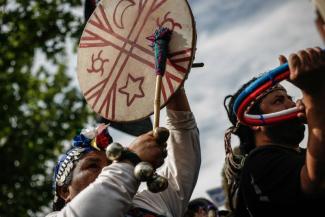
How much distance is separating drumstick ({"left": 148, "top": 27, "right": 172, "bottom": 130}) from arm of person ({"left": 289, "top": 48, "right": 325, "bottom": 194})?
59 cm

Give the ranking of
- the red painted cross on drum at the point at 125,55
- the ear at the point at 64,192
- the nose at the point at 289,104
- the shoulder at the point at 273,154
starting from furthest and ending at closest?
the ear at the point at 64,192 < the nose at the point at 289,104 < the red painted cross on drum at the point at 125,55 < the shoulder at the point at 273,154

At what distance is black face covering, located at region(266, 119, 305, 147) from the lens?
6.61 feet

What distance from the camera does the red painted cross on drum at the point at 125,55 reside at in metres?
2.00

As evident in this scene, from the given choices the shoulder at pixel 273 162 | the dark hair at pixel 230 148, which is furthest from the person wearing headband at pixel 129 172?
the shoulder at pixel 273 162

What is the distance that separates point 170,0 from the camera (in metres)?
2.08

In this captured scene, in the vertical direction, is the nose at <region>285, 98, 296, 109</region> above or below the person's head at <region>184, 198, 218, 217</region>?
above

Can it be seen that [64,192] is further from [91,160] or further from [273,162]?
[273,162]

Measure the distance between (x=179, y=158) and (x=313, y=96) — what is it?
0.91 metres

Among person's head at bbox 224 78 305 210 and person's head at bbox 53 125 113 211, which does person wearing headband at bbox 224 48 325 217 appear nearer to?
person's head at bbox 224 78 305 210

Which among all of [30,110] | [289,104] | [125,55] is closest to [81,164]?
[125,55]

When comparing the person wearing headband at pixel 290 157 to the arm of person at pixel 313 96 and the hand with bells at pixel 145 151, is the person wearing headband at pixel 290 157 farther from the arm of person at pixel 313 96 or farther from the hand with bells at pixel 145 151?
the hand with bells at pixel 145 151

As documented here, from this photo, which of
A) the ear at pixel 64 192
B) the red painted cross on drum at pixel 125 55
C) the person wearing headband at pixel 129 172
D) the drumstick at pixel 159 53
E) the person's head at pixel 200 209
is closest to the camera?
the person wearing headband at pixel 129 172

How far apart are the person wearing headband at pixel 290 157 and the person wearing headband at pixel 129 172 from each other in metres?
0.28

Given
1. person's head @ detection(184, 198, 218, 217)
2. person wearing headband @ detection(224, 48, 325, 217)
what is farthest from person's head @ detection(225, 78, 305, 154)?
person's head @ detection(184, 198, 218, 217)
